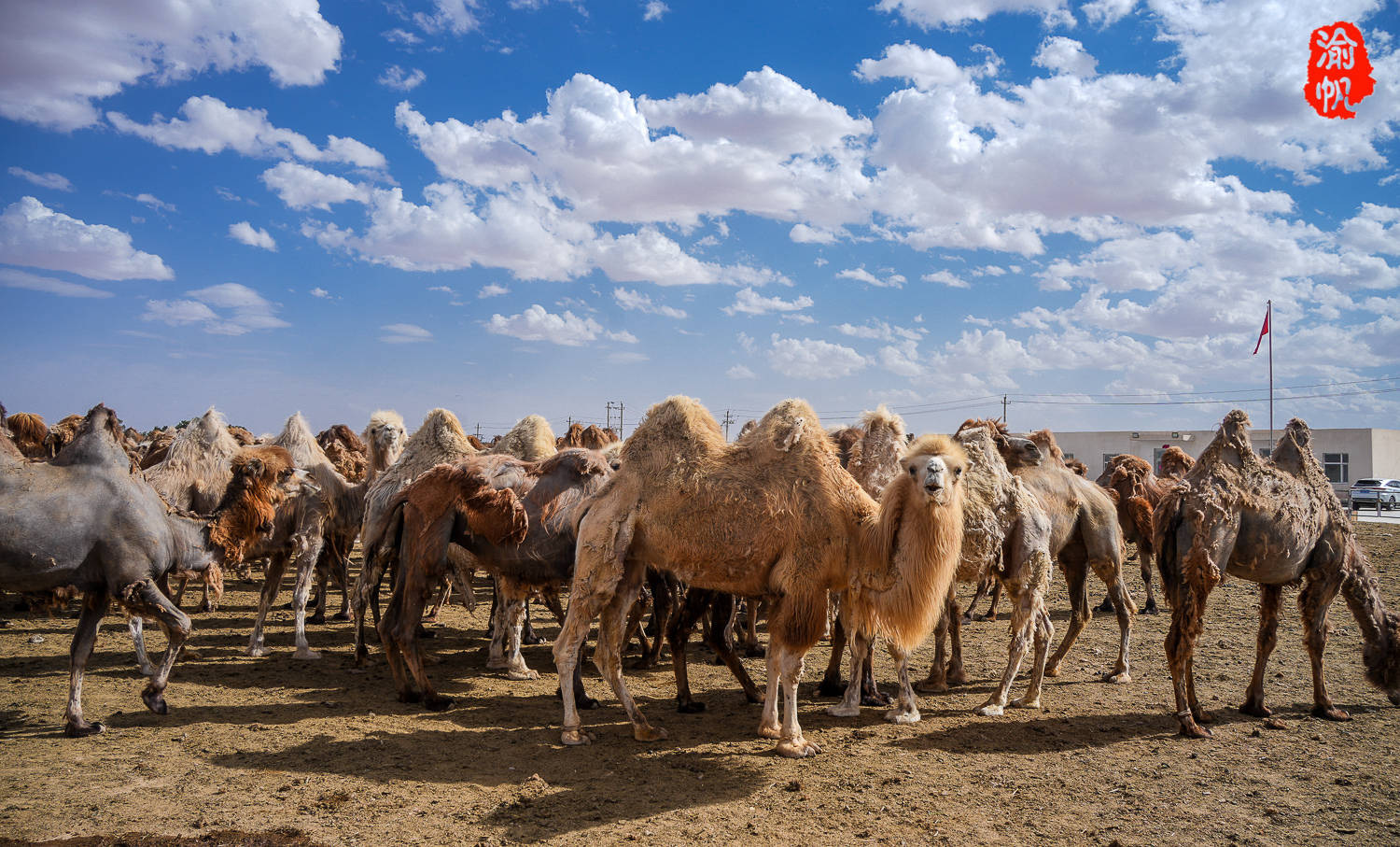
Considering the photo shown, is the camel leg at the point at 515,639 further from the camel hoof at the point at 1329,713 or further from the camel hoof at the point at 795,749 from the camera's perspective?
the camel hoof at the point at 1329,713

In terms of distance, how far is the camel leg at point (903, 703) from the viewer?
7.68 meters

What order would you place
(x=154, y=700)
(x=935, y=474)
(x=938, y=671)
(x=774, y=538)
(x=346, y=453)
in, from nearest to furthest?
1. (x=935, y=474)
2. (x=774, y=538)
3. (x=154, y=700)
4. (x=938, y=671)
5. (x=346, y=453)

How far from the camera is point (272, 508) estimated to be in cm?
838

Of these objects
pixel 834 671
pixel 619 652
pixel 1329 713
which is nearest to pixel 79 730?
pixel 619 652

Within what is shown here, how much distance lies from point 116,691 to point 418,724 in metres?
3.33

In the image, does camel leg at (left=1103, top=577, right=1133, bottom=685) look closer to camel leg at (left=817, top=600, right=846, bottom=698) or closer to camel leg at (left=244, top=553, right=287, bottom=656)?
camel leg at (left=817, top=600, right=846, bottom=698)

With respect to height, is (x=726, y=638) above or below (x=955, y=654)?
above

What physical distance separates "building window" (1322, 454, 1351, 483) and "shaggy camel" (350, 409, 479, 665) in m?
61.8

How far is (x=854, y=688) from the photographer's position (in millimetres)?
8039

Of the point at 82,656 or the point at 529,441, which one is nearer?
the point at 82,656

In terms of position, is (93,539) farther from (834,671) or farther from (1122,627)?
(1122,627)

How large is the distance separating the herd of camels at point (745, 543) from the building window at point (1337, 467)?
5732 cm

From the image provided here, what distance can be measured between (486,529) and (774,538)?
3272 mm

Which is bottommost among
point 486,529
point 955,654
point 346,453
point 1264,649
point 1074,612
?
point 955,654
